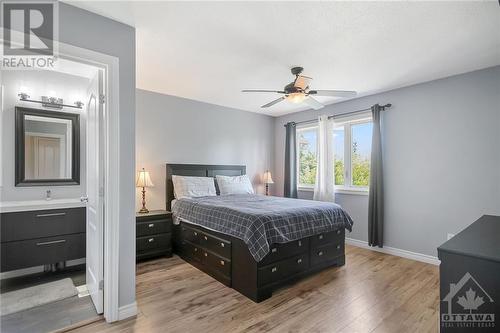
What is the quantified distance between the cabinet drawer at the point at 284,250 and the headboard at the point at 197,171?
2095mm

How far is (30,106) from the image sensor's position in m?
2.96

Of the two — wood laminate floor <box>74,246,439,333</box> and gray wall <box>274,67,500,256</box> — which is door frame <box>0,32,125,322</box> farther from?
→ gray wall <box>274,67,500,256</box>

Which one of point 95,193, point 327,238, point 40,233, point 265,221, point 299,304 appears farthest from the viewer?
point 327,238

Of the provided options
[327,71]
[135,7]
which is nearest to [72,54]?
[135,7]

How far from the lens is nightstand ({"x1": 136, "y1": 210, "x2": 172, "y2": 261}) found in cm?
335

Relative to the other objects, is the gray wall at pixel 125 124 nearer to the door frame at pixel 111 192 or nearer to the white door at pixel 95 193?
the door frame at pixel 111 192

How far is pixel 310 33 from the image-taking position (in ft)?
7.46

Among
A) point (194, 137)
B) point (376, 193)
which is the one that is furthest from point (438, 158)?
point (194, 137)

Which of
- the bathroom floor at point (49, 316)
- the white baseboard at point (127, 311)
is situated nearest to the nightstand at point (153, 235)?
the bathroom floor at point (49, 316)

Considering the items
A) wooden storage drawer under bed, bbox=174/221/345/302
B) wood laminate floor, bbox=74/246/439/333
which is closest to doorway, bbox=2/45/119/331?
wood laminate floor, bbox=74/246/439/333

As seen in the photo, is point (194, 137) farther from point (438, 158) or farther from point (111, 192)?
point (438, 158)

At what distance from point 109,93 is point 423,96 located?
12.9 feet

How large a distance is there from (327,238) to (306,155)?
8.06 feet

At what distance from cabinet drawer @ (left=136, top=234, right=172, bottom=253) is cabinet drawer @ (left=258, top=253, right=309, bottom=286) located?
1.74 meters
